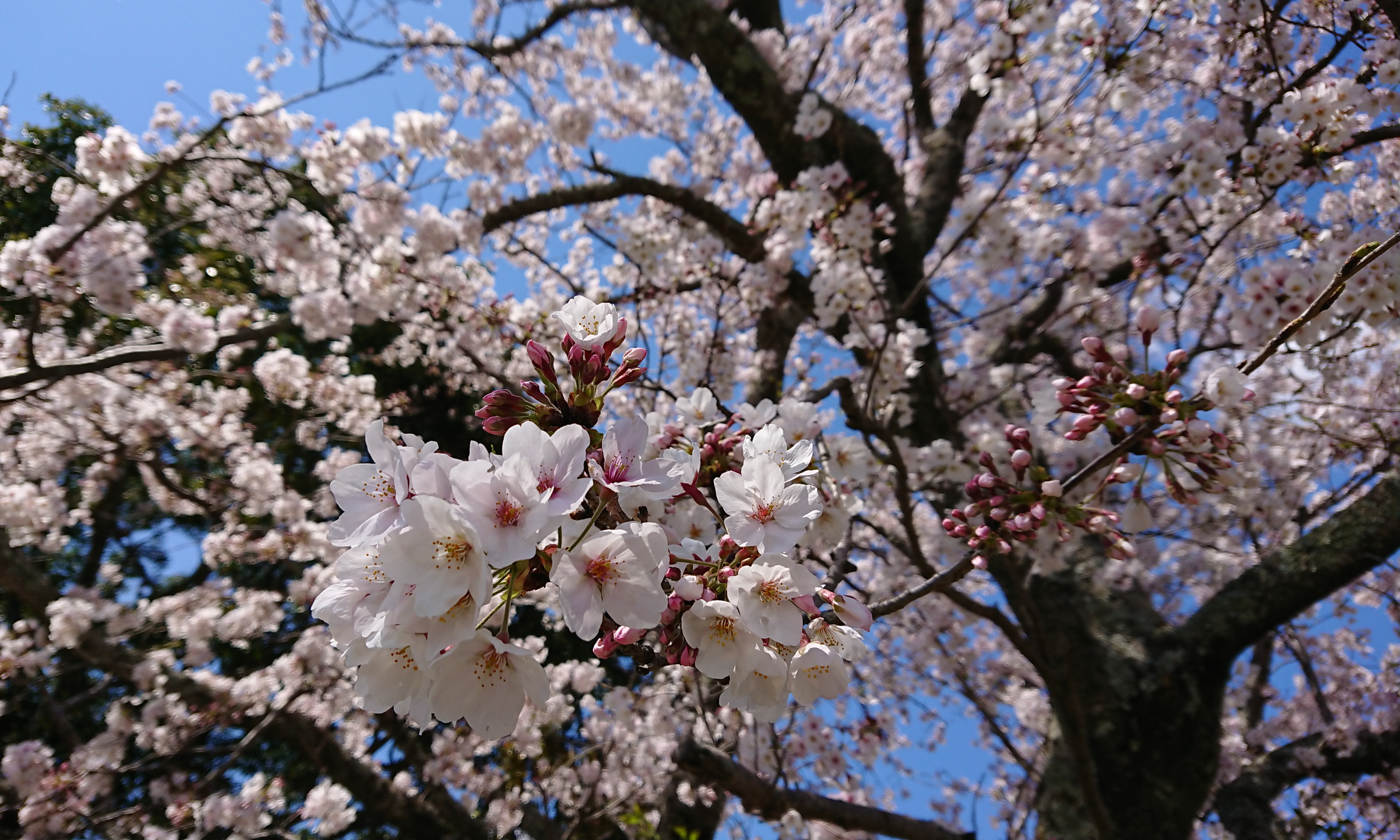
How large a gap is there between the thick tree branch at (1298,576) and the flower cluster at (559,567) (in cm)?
295

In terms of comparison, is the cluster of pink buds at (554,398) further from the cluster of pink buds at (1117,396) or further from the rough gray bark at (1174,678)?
the rough gray bark at (1174,678)

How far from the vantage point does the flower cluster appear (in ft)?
2.38

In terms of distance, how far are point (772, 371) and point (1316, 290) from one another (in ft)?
6.33

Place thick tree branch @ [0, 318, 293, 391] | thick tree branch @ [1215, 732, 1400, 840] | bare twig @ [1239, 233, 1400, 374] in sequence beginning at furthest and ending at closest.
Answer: thick tree branch @ [1215, 732, 1400, 840], thick tree branch @ [0, 318, 293, 391], bare twig @ [1239, 233, 1400, 374]

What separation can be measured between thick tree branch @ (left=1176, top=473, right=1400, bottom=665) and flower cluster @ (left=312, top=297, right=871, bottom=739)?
2954mm

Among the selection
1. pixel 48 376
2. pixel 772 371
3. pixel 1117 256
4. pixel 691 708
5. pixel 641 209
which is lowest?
pixel 48 376

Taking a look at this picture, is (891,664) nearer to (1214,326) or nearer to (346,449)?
(1214,326)

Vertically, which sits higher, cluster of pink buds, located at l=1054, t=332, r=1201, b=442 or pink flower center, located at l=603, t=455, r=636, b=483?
cluster of pink buds, located at l=1054, t=332, r=1201, b=442

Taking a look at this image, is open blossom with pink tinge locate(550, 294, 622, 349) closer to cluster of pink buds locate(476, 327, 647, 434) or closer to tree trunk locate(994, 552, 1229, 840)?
cluster of pink buds locate(476, 327, 647, 434)

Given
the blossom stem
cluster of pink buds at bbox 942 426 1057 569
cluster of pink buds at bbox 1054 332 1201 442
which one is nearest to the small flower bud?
the blossom stem

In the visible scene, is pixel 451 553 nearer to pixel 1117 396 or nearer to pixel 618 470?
pixel 618 470

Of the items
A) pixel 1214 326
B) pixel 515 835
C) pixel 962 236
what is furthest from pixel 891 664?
pixel 962 236

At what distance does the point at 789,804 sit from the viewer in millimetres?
2463

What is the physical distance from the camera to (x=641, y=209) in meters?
6.12
